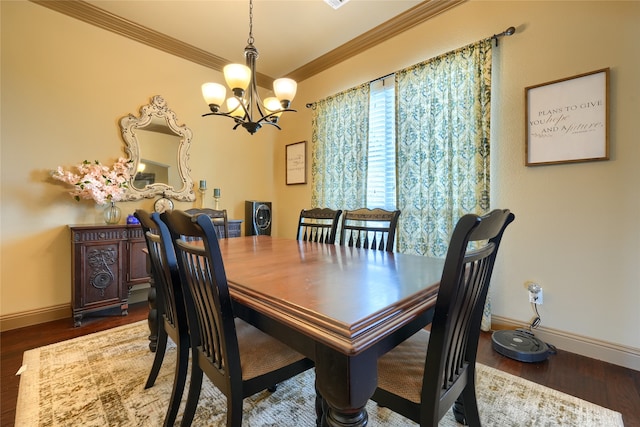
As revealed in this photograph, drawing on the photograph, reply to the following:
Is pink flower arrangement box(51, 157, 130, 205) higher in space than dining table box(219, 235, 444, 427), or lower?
higher

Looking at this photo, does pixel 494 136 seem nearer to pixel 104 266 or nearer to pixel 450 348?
pixel 450 348

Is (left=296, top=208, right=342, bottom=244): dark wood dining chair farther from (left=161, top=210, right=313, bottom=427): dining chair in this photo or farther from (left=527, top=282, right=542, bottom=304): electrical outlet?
(left=527, top=282, right=542, bottom=304): electrical outlet

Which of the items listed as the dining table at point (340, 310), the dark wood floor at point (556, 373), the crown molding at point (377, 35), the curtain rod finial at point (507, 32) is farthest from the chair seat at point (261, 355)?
the crown molding at point (377, 35)

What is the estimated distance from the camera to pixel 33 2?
2451 millimetres

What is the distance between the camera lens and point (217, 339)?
0.98 meters

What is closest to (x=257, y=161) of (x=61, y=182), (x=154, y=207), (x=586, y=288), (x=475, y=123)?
(x=154, y=207)

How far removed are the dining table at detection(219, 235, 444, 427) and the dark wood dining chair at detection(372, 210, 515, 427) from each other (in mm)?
94

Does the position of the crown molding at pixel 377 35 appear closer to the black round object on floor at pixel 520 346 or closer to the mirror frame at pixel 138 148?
the mirror frame at pixel 138 148

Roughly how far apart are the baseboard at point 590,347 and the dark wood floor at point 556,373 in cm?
4

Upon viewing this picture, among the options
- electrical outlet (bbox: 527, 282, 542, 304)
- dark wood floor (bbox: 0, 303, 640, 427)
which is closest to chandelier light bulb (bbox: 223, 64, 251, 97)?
dark wood floor (bbox: 0, 303, 640, 427)

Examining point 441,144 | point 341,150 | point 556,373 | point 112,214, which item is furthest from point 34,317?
point 556,373

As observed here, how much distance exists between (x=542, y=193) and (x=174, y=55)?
155 inches

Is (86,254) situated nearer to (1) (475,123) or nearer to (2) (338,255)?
(2) (338,255)

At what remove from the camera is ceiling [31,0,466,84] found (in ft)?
8.44
